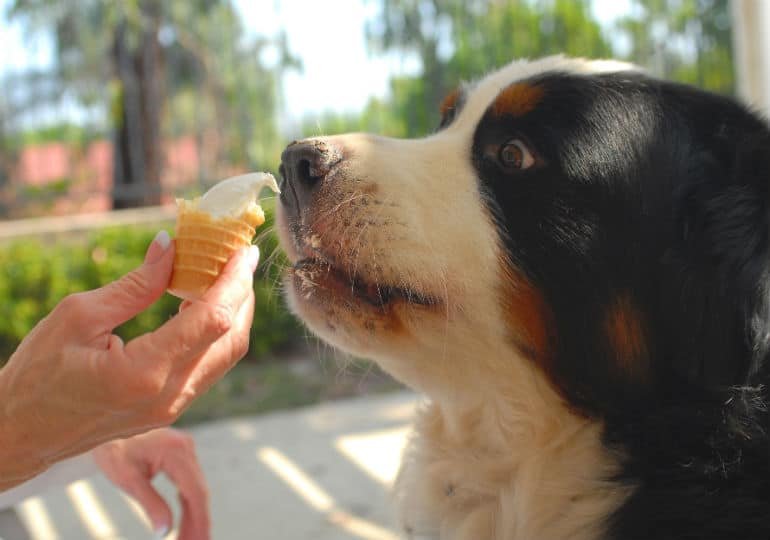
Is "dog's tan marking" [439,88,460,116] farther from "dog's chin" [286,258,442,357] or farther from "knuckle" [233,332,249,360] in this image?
"knuckle" [233,332,249,360]

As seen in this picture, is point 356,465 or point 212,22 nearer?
point 356,465

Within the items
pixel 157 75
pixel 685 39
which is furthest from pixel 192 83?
pixel 685 39

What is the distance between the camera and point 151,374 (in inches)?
52.9

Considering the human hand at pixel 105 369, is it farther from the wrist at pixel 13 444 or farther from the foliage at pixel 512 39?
the foliage at pixel 512 39

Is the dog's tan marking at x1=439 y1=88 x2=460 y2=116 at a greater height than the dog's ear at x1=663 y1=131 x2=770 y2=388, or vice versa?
the dog's tan marking at x1=439 y1=88 x2=460 y2=116

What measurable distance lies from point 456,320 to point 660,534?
61 centimetres

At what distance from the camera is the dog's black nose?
1876 millimetres

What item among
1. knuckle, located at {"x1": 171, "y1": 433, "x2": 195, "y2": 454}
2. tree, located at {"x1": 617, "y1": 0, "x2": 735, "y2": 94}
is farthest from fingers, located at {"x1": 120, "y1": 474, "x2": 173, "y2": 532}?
tree, located at {"x1": 617, "y1": 0, "x2": 735, "y2": 94}

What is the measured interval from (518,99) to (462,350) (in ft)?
2.01

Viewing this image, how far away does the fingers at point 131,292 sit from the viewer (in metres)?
1.40

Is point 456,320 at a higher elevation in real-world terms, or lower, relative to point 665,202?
lower

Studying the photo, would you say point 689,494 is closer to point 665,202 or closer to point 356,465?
point 665,202

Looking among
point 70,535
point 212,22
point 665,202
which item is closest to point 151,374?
point 665,202

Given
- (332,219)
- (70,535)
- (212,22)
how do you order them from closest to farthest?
(332,219)
(70,535)
(212,22)
